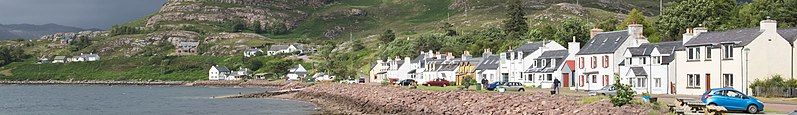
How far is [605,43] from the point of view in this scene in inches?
2469

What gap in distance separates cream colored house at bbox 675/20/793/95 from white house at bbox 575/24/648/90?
834 centimetres

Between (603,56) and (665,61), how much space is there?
297 inches

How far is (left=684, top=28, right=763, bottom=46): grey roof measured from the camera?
46.8 meters

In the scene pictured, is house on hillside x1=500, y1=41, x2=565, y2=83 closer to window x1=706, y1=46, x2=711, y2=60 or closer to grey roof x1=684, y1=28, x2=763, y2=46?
grey roof x1=684, y1=28, x2=763, y2=46

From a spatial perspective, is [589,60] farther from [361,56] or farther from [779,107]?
[361,56]

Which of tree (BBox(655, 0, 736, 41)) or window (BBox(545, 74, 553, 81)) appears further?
tree (BBox(655, 0, 736, 41))

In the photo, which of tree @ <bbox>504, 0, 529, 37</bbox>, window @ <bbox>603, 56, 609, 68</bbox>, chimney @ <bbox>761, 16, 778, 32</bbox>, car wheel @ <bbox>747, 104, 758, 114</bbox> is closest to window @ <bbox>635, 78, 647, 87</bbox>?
window @ <bbox>603, 56, 609, 68</bbox>

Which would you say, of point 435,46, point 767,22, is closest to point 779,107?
point 767,22

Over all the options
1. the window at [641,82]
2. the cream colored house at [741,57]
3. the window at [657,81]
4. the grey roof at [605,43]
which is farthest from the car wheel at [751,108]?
the grey roof at [605,43]

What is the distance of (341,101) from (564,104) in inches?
1469

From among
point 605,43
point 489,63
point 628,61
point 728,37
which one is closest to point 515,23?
point 489,63

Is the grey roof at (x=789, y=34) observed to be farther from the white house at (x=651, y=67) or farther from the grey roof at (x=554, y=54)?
the grey roof at (x=554, y=54)

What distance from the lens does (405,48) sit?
160 metres

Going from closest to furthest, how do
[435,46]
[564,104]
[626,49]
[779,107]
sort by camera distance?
[779,107] < [564,104] < [626,49] < [435,46]
